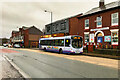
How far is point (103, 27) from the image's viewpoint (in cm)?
1783

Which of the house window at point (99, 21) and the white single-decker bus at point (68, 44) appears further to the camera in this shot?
the house window at point (99, 21)

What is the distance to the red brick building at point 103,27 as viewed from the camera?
1607cm

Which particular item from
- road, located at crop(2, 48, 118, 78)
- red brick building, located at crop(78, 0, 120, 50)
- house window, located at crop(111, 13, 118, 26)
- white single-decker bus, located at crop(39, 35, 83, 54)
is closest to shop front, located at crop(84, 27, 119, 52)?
red brick building, located at crop(78, 0, 120, 50)

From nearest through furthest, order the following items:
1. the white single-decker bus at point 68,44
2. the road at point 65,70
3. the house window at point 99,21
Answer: the road at point 65,70, the white single-decker bus at point 68,44, the house window at point 99,21

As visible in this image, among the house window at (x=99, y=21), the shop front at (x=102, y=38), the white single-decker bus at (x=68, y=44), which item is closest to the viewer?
the white single-decker bus at (x=68, y=44)

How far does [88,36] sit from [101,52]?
16.5 ft

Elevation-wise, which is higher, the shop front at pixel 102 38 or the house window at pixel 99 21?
the house window at pixel 99 21

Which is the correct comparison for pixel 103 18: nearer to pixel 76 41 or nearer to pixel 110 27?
pixel 110 27

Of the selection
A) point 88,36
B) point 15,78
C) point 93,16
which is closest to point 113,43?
point 88,36

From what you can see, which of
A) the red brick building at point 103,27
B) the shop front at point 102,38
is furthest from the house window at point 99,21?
the shop front at point 102,38

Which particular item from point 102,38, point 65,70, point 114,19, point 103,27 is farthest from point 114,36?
point 65,70

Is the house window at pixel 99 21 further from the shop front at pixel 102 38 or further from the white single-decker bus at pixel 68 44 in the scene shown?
the white single-decker bus at pixel 68 44

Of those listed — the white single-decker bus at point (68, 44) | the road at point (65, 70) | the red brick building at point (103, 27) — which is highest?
the red brick building at point (103, 27)

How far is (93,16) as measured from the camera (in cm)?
1975
